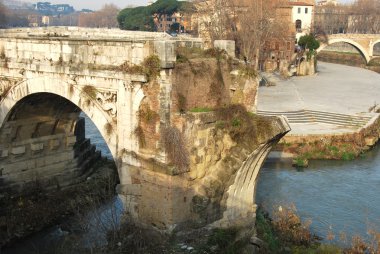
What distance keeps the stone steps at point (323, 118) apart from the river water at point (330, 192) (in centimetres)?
277

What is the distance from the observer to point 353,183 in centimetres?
1586

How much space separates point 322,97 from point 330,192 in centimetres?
1396

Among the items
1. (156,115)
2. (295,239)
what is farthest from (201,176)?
(295,239)

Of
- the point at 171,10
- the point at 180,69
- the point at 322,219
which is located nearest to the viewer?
the point at 180,69

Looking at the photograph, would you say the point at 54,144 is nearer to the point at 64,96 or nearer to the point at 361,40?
the point at 64,96

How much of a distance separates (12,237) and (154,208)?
15.0 ft

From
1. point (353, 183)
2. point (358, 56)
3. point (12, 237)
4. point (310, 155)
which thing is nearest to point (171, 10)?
point (358, 56)

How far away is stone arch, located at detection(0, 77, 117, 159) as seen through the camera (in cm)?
936

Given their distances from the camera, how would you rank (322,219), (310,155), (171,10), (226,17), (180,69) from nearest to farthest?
(180,69), (322,219), (310,155), (226,17), (171,10)

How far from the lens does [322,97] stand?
27984 millimetres

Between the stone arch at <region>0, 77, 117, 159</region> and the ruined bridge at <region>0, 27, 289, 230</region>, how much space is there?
0.02m

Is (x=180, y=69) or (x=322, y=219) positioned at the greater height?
(x=180, y=69)

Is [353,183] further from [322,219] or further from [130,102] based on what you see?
[130,102]

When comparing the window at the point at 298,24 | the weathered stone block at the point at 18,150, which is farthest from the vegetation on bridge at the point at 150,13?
the weathered stone block at the point at 18,150
